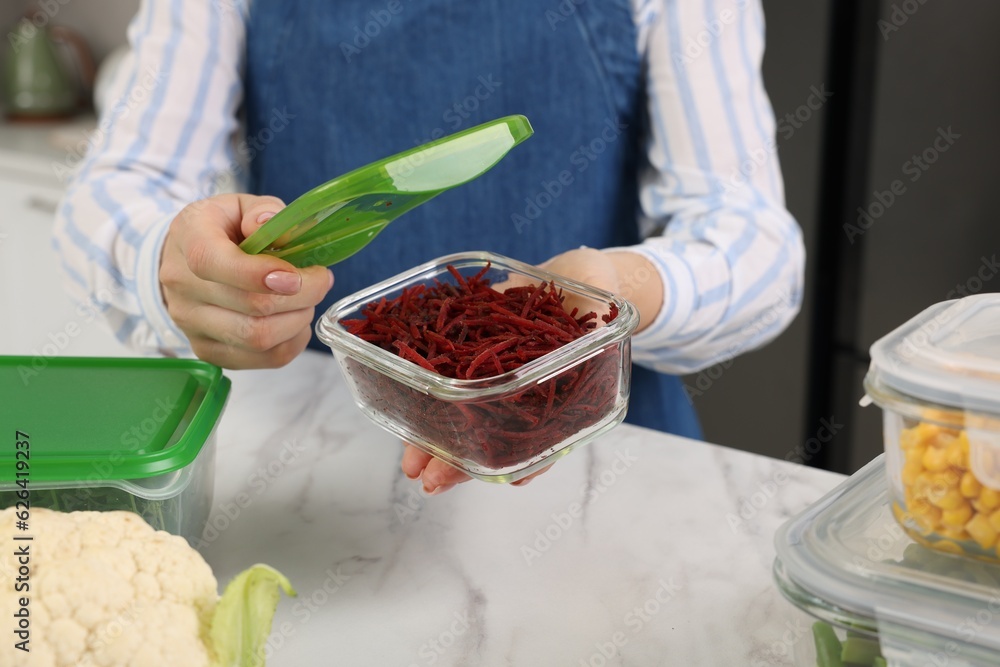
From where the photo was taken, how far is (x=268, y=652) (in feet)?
2.12

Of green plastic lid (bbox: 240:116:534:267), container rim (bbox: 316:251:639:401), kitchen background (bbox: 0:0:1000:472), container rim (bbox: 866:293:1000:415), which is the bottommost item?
kitchen background (bbox: 0:0:1000:472)

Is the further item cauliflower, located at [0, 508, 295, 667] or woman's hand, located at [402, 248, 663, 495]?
woman's hand, located at [402, 248, 663, 495]

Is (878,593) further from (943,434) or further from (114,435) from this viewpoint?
(114,435)

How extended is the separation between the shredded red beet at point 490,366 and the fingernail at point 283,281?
0.16 ft

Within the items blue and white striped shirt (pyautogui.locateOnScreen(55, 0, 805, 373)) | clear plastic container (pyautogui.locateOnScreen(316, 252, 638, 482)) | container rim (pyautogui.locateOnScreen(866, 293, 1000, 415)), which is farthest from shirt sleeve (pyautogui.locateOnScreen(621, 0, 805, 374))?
container rim (pyautogui.locateOnScreen(866, 293, 1000, 415))

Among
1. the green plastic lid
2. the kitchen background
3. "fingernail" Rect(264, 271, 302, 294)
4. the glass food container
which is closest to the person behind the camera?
the glass food container

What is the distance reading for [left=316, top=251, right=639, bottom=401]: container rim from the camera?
0.62 meters

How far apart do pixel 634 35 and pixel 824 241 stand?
90cm

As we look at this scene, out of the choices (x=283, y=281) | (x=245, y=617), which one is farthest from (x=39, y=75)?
(x=245, y=617)

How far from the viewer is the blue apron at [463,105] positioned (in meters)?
1.11

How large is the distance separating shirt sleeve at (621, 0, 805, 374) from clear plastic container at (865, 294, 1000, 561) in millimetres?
524

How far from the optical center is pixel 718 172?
1.10m

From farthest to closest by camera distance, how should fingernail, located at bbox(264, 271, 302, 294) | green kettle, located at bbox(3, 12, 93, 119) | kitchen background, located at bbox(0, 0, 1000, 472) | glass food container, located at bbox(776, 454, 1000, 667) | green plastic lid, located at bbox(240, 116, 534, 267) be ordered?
green kettle, located at bbox(3, 12, 93, 119) < kitchen background, located at bbox(0, 0, 1000, 472) < fingernail, located at bbox(264, 271, 302, 294) < green plastic lid, located at bbox(240, 116, 534, 267) < glass food container, located at bbox(776, 454, 1000, 667)

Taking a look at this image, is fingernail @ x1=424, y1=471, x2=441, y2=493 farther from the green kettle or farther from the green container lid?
the green kettle
